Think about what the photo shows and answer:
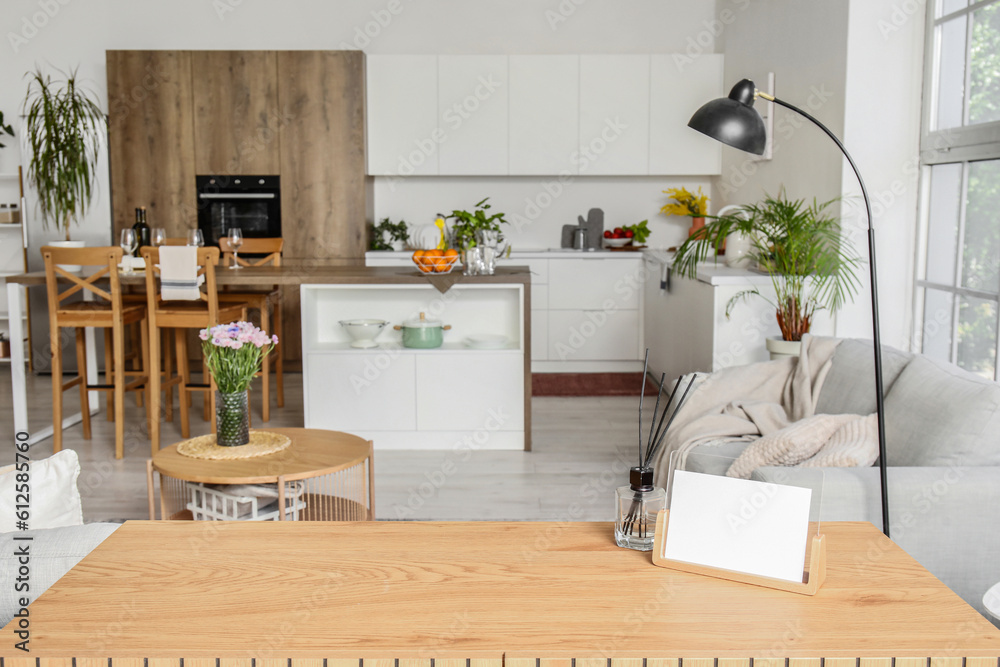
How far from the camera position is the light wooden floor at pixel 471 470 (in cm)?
329

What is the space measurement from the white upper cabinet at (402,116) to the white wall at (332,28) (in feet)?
1.14

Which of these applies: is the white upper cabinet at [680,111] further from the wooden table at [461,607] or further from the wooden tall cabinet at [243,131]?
the wooden table at [461,607]

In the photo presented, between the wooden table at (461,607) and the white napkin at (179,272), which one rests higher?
the white napkin at (179,272)

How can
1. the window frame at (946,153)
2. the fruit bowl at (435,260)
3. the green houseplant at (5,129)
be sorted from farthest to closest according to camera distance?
the green houseplant at (5,129) < the fruit bowl at (435,260) < the window frame at (946,153)

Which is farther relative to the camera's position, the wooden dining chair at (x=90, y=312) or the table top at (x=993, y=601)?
the wooden dining chair at (x=90, y=312)

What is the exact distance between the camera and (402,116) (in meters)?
6.05

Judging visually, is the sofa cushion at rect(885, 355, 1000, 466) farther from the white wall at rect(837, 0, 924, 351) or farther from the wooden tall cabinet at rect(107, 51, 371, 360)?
the wooden tall cabinet at rect(107, 51, 371, 360)

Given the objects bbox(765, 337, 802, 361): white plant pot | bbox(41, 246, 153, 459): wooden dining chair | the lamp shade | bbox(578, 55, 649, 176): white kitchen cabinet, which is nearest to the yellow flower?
bbox(578, 55, 649, 176): white kitchen cabinet

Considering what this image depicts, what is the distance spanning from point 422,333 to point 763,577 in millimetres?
3111

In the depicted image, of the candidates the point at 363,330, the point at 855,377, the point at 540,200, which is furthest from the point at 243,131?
the point at 855,377

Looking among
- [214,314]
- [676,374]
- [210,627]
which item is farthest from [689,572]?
[676,374]

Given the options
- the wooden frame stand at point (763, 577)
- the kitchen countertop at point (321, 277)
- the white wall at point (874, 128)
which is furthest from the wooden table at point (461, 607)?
the white wall at point (874, 128)

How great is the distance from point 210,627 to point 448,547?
0.35 m

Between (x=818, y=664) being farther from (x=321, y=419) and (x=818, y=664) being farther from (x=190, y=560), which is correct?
(x=321, y=419)
